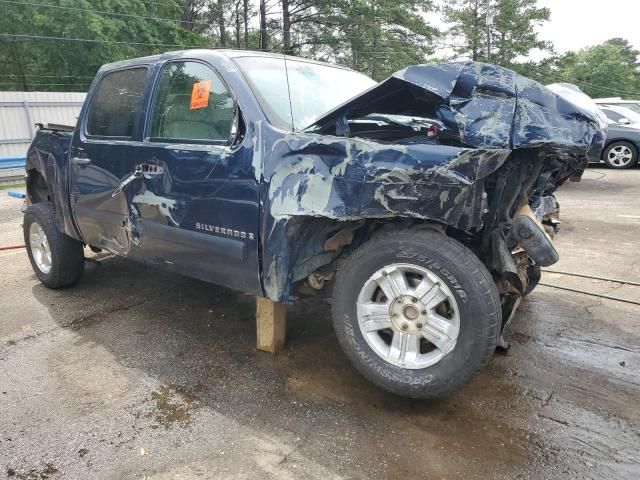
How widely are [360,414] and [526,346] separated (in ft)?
4.71

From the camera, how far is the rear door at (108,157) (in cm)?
368

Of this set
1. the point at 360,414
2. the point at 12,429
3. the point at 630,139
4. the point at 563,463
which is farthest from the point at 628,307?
the point at 630,139

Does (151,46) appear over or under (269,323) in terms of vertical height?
over

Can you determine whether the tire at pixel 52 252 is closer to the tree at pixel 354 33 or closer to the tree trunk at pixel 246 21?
the tree at pixel 354 33

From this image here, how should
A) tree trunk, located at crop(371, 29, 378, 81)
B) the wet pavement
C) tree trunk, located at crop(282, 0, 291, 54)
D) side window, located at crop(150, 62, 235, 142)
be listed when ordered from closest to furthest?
1. the wet pavement
2. side window, located at crop(150, 62, 235, 142)
3. tree trunk, located at crop(282, 0, 291, 54)
4. tree trunk, located at crop(371, 29, 378, 81)

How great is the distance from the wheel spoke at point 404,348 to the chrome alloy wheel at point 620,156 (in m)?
12.8

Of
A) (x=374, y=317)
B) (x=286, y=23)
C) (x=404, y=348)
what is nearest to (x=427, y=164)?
(x=374, y=317)

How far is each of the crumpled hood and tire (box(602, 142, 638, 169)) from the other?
12.1 m

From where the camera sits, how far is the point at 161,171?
3357mm

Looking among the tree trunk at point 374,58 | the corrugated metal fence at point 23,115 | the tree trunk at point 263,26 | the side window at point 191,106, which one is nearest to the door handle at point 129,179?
the side window at point 191,106

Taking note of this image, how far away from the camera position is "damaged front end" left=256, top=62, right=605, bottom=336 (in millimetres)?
2377

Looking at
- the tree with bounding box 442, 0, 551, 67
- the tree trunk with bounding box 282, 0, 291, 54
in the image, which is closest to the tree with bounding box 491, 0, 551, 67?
the tree with bounding box 442, 0, 551, 67

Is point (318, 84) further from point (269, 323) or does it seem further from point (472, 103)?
point (269, 323)

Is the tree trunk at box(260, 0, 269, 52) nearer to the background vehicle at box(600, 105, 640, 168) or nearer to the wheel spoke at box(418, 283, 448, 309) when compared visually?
the background vehicle at box(600, 105, 640, 168)
